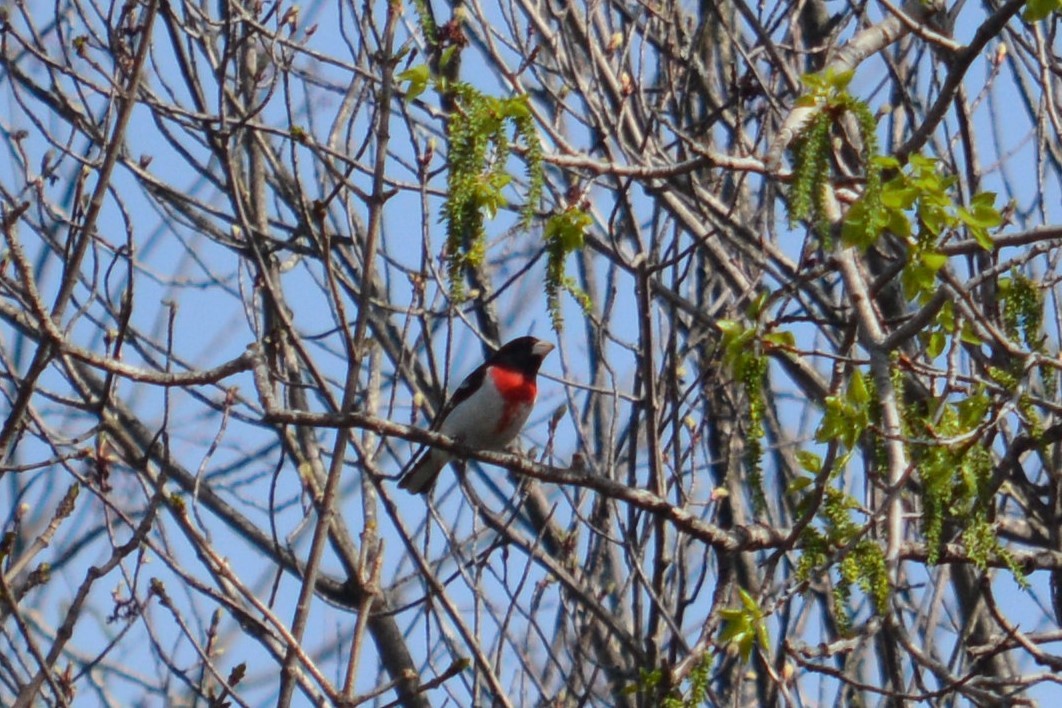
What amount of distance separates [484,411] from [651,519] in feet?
4.16

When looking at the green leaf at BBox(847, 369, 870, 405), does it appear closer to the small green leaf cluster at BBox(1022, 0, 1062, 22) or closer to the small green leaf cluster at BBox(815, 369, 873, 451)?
the small green leaf cluster at BBox(815, 369, 873, 451)

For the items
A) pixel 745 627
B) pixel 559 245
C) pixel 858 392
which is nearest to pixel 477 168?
pixel 559 245

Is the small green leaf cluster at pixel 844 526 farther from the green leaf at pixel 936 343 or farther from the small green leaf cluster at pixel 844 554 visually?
the green leaf at pixel 936 343

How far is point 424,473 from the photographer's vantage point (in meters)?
6.98

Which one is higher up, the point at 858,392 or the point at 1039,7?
the point at 1039,7

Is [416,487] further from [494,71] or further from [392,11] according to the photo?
[392,11]

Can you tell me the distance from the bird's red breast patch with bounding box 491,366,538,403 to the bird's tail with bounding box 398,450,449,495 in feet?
1.45

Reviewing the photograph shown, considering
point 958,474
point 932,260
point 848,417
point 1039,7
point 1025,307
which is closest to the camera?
point 848,417

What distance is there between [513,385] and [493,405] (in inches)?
5.7

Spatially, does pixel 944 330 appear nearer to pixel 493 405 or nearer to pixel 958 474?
pixel 958 474

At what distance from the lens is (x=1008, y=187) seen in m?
7.09

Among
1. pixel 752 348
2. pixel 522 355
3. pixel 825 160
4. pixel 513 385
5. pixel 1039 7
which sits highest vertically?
pixel 522 355

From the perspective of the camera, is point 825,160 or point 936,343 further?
point 936,343

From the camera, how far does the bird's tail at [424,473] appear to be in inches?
268
